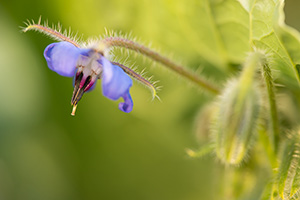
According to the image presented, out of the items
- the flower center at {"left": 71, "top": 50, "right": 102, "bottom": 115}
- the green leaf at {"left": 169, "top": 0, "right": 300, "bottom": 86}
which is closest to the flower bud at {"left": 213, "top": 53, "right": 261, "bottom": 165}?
the green leaf at {"left": 169, "top": 0, "right": 300, "bottom": 86}

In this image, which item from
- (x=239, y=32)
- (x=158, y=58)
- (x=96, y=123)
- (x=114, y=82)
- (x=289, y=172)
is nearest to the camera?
(x=114, y=82)

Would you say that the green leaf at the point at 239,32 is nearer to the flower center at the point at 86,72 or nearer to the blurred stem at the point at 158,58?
the blurred stem at the point at 158,58

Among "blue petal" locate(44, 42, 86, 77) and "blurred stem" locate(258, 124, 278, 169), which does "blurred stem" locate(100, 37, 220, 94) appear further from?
"blurred stem" locate(258, 124, 278, 169)

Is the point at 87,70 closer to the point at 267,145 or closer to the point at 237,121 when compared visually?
the point at 237,121

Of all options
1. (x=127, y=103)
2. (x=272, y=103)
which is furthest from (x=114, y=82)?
(x=272, y=103)

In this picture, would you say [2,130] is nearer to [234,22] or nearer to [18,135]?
[18,135]

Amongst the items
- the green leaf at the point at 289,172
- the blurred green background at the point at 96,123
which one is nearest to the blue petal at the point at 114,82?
the green leaf at the point at 289,172
